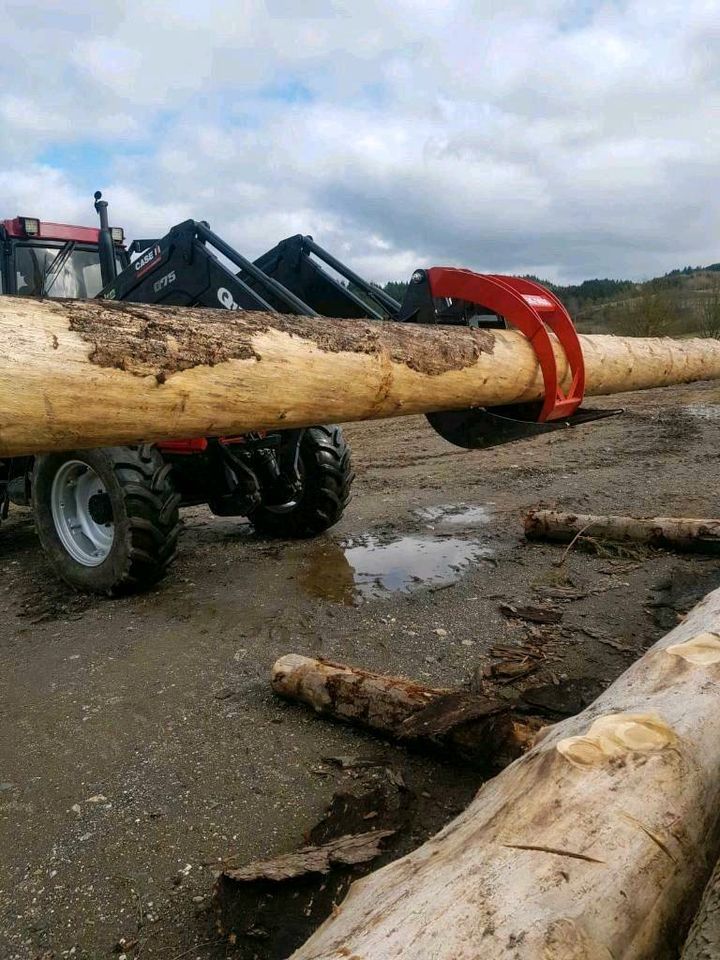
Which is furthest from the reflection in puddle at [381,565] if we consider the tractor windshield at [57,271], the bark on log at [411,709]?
the tractor windshield at [57,271]

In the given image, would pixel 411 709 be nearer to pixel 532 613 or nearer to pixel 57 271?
pixel 532 613

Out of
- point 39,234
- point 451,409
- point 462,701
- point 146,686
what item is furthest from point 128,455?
point 39,234

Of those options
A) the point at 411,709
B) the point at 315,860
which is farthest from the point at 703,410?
the point at 315,860

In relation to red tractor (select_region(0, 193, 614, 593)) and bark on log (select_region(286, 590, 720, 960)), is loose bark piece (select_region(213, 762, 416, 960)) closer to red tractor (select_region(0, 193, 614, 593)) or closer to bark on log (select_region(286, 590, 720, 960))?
bark on log (select_region(286, 590, 720, 960))

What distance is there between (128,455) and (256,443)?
1104 millimetres

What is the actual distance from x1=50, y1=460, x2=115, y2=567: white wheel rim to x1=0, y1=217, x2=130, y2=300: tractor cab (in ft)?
8.37

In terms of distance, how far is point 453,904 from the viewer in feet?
4.77

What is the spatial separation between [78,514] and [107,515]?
0.40 metres

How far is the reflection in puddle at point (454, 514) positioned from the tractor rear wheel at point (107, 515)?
281 centimetres

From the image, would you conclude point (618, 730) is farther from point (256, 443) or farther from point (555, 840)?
point (256, 443)

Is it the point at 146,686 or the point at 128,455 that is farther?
the point at 128,455

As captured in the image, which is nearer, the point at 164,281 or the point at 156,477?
the point at 156,477

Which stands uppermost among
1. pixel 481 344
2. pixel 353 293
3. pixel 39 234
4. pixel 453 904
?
pixel 39 234

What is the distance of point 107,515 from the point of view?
539cm
